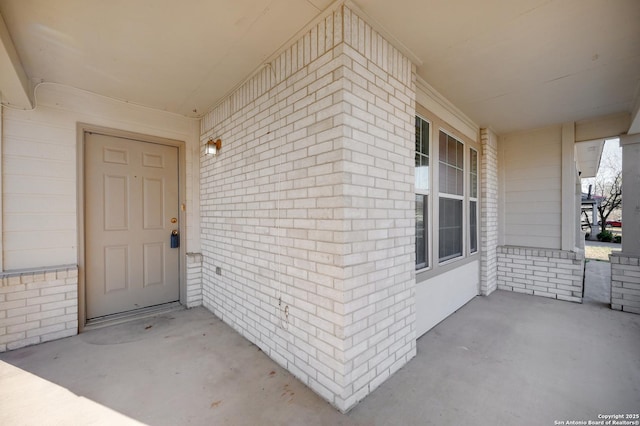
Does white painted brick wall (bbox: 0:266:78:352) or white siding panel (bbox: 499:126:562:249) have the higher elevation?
white siding panel (bbox: 499:126:562:249)

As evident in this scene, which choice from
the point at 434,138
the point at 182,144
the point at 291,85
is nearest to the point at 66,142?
the point at 182,144

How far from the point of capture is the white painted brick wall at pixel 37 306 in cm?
264

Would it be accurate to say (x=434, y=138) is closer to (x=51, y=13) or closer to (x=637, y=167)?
(x=637, y=167)

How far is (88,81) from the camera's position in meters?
2.84

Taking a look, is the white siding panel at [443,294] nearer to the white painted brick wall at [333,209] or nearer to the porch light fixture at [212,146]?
the white painted brick wall at [333,209]

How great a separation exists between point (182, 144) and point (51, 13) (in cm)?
200

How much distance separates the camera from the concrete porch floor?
Result: 186 centimetres

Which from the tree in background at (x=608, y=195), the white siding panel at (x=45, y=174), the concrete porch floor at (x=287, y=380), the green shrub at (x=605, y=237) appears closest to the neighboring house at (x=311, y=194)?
the white siding panel at (x=45, y=174)

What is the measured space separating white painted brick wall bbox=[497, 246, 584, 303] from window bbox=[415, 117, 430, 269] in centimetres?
273

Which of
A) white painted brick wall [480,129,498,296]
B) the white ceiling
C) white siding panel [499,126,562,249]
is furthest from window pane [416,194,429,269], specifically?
white siding panel [499,126,562,249]

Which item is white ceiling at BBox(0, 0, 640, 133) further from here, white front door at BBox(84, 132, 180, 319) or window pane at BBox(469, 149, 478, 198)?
window pane at BBox(469, 149, 478, 198)

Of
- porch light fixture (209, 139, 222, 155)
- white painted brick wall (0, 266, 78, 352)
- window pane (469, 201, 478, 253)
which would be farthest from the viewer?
window pane (469, 201, 478, 253)

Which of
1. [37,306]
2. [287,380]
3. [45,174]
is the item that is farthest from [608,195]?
[37,306]

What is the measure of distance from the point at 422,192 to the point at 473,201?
6.25 ft
